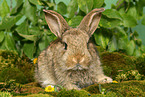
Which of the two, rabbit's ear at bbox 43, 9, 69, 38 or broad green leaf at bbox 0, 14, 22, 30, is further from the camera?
broad green leaf at bbox 0, 14, 22, 30

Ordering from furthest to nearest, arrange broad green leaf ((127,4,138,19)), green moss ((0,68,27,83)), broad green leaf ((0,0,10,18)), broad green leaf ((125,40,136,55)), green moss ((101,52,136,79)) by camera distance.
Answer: broad green leaf ((127,4,138,19)) → broad green leaf ((125,40,136,55)) → broad green leaf ((0,0,10,18)) → green moss ((101,52,136,79)) → green moss ((0,68,27,83))

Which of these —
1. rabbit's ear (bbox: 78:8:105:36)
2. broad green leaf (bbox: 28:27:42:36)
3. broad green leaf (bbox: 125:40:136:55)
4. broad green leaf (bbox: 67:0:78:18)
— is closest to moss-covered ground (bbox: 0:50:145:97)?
broad green leaf (bbox: 28:27:42:36)

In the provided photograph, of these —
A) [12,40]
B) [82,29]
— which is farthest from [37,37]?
[82,29]

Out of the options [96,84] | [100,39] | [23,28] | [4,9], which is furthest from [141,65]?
[4,9]

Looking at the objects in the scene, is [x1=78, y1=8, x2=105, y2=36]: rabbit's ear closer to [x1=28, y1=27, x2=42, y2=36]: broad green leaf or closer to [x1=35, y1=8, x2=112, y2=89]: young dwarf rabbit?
[x1=35, y1=8, x2=112, y2=89]: young dwarf rabbit

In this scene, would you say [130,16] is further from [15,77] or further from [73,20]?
[15,77]

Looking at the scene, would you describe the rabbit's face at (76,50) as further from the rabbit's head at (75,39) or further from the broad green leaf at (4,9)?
the broad green leaf at (4,9)
